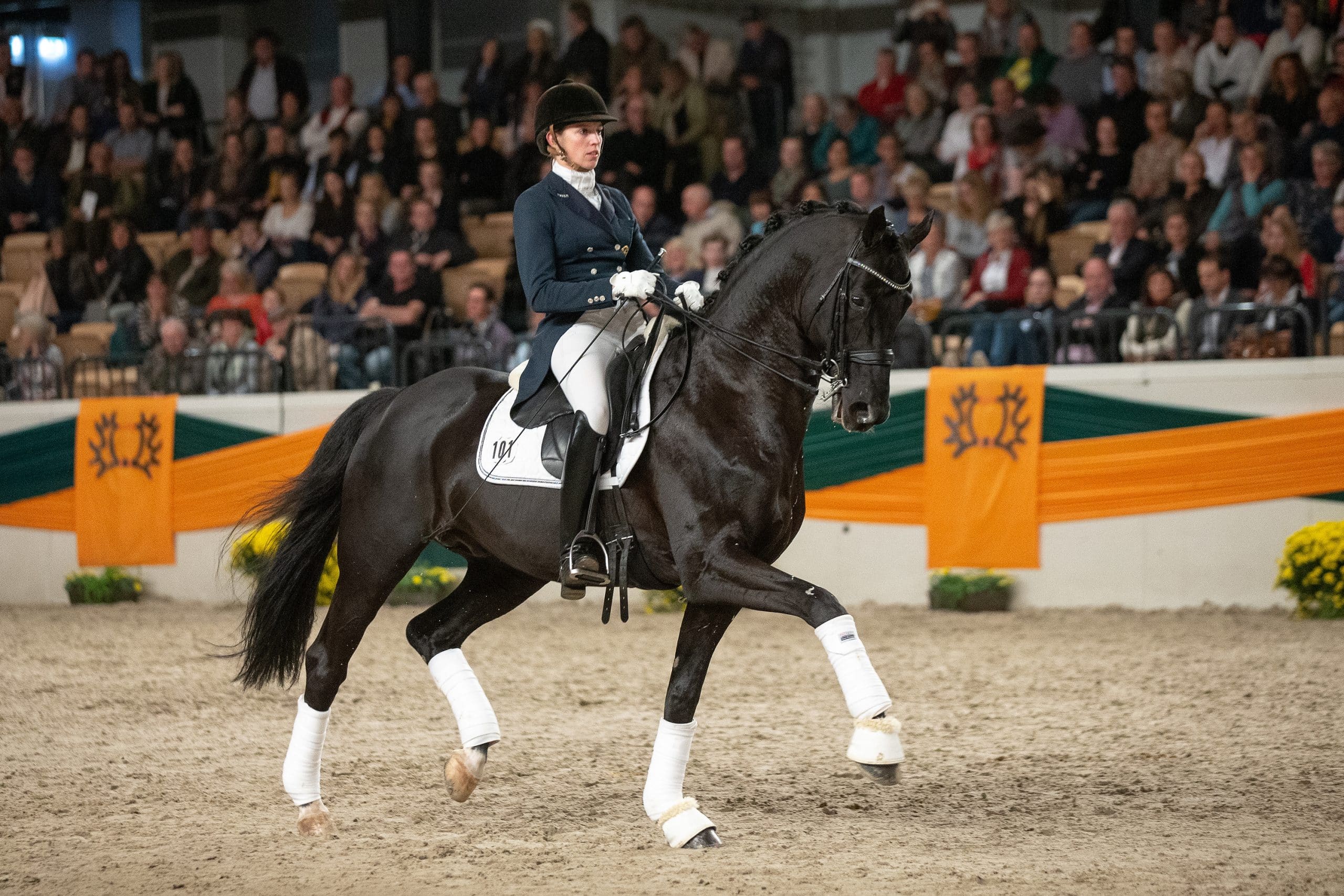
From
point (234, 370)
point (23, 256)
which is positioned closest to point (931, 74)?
point (234, 370)

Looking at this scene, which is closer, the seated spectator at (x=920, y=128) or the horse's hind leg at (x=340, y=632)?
the horse's hind leg at (x=340, y=632)

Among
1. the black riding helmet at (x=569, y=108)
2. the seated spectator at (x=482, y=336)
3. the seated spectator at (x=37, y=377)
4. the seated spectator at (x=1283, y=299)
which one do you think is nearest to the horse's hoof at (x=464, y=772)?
the black riding helmet at (x=569, y=108)

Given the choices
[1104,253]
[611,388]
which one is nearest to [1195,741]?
[611,388]

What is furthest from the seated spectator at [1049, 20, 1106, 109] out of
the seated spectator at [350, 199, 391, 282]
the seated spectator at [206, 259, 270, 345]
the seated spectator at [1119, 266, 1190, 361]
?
the seated spectator at [206, 259, 270, 345]

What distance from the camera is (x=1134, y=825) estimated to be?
16.0 ft

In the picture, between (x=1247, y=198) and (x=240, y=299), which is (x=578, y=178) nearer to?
(x=1247, y=198)

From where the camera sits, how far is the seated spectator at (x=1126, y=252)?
11.2m

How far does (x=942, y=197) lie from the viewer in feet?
43.8

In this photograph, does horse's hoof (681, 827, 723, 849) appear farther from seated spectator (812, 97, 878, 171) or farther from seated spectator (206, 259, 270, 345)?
seated spectator (812, 97, 878, 171)

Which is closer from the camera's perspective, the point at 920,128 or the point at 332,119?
the point at 920,128

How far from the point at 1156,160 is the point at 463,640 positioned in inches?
351

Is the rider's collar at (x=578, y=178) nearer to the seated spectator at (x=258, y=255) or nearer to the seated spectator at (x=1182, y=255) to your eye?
the seated spectator at (x=1182, y=255)

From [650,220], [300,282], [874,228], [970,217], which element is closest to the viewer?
[874,228]

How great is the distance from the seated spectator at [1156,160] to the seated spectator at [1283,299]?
2.05 m
